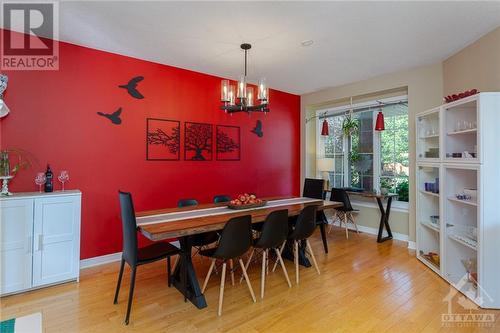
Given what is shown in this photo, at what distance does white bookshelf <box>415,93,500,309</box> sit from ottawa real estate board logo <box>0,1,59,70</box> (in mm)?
4363

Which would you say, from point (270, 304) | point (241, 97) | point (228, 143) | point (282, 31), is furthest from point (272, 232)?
point (228, 143)

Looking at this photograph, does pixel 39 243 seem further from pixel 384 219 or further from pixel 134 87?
pixel 384 219

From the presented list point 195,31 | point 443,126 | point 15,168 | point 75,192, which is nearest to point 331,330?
point 443,126

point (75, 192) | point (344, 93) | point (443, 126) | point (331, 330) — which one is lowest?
point (331, 330)

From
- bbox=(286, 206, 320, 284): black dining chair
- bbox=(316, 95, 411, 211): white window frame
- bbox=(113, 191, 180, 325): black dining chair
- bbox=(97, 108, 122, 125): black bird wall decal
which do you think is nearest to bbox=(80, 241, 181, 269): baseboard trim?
bbox=(113, 191, 180, 325): black dining chair

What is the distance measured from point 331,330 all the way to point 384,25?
304 centimetres

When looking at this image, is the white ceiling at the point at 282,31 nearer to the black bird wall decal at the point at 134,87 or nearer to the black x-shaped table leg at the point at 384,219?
the black bird wall decal at the point at 134,87

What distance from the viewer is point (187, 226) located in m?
2.35

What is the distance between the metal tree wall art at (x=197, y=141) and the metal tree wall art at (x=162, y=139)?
0.46 feet

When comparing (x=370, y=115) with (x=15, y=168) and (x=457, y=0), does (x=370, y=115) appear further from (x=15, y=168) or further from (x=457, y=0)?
(x=15, y=168)

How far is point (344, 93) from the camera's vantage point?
16.8ft

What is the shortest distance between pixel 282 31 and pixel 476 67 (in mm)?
2417

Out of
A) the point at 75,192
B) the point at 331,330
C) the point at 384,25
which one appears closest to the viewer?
the point at 331,330

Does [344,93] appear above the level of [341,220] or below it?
above
